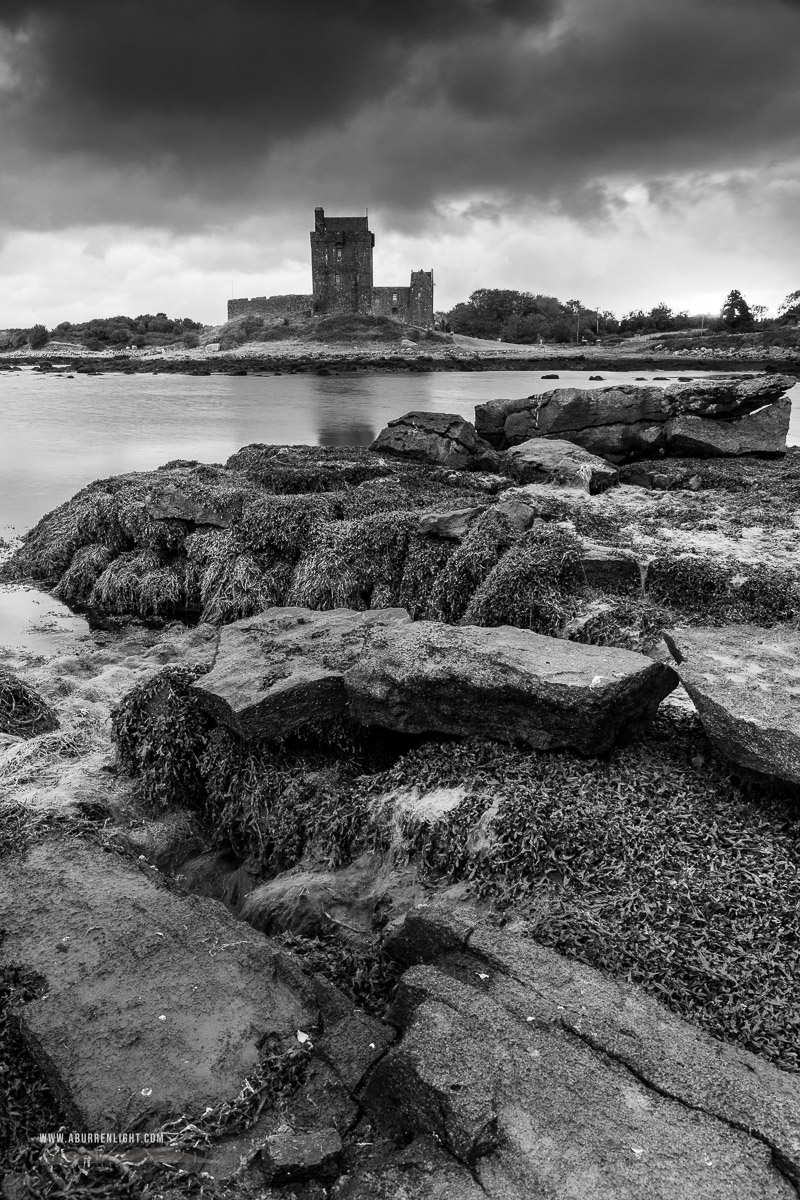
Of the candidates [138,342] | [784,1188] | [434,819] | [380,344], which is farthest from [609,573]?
[138,342]

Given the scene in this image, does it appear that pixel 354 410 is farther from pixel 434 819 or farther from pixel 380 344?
pixel 380 344

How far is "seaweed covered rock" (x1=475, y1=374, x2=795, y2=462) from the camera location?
492 inches

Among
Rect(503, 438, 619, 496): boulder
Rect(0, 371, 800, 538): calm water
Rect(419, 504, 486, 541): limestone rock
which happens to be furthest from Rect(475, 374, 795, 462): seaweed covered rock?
Rect(0, 371, 800, 538): calm water

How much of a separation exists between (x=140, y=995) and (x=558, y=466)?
9.55 meters

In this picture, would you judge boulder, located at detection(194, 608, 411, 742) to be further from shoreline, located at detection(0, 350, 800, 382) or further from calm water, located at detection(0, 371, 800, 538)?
shoreline, located at detection(0, 350, 800, 382)

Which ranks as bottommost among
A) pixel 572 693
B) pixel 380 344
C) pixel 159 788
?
pixel 159 788

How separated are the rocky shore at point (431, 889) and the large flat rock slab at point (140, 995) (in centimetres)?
1

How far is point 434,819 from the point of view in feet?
12.6

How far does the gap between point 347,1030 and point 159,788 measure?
267 cm

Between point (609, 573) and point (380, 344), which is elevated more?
point (380, 344)

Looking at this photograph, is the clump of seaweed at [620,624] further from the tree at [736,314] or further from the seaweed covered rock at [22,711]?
the tree at [736,314]

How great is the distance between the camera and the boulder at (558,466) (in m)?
10.6

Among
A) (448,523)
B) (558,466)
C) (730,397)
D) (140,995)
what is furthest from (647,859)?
(730,397)

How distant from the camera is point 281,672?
480 cm
